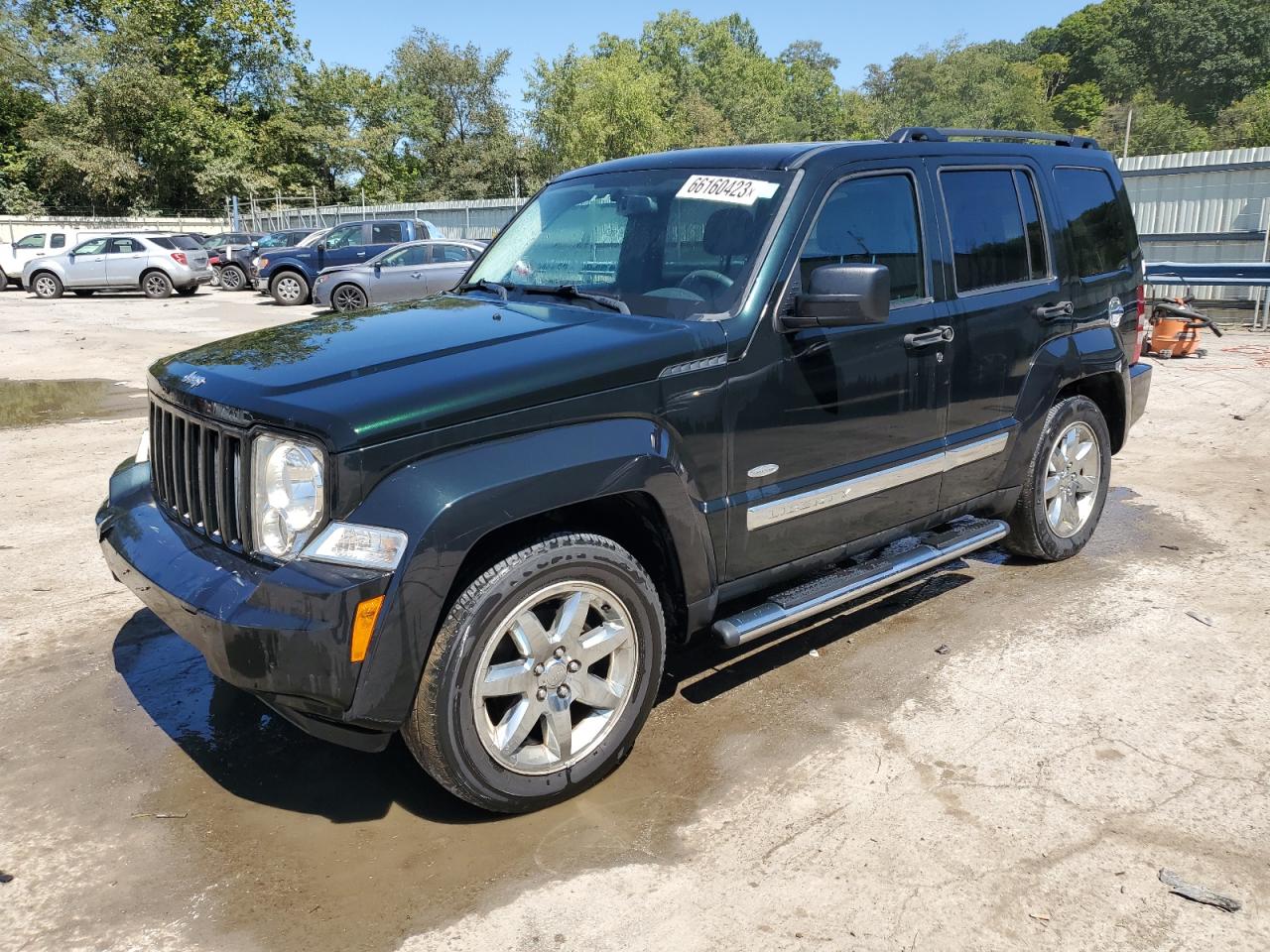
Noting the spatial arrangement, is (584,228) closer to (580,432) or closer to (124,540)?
(580,432)

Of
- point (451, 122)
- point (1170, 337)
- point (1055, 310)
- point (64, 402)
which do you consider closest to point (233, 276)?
point (64, 402)

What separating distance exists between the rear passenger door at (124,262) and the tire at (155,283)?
0.17 m

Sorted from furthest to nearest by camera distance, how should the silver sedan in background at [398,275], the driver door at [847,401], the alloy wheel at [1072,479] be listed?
the silver sedan in background at [398,275], the alloy wheel at [1072,479], the driver door at [847,401]

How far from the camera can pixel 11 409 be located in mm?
10102

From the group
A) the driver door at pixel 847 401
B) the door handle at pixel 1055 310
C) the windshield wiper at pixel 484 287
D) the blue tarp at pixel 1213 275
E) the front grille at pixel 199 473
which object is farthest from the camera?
the blue tarp at pixel 1213 275

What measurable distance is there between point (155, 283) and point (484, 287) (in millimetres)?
23568

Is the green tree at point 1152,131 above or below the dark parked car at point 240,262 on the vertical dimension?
above

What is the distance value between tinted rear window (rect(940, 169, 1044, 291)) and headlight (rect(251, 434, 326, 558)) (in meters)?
2.88

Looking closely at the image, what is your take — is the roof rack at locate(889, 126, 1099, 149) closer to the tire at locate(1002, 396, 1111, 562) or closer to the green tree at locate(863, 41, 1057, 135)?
the tire at locate(1002, 396, 1111, 562)

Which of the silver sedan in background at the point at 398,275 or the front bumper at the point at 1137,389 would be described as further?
the silver sedan in background at the point at 398,275

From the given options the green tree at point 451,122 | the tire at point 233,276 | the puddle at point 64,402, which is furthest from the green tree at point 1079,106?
the puddle at point 64,402

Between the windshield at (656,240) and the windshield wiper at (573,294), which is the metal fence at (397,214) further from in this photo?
the windshield wiper at (573,294)

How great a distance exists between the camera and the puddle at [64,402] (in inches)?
378

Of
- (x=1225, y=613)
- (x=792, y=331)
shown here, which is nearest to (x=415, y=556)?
(x=792, y=331)
